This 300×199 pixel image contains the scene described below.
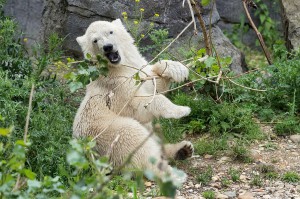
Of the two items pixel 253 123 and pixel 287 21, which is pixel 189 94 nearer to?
pixel 253 123

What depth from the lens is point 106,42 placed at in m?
5.34

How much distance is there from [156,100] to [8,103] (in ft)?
4.10

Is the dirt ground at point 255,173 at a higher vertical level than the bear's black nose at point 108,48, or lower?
lower

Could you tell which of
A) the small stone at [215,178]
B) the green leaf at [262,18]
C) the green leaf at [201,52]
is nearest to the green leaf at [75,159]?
the small stone at [215,178]

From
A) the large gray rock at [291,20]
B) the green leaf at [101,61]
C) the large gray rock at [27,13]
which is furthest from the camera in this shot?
the large gray rock at [27,13]

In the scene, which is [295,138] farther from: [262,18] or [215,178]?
[262,18]

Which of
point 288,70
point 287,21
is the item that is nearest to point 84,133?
point 288,70

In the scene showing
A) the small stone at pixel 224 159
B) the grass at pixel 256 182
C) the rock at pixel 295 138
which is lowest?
the grass at pixel 256 182

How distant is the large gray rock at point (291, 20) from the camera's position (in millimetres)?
7965

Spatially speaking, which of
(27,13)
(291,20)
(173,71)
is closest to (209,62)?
(173,71)

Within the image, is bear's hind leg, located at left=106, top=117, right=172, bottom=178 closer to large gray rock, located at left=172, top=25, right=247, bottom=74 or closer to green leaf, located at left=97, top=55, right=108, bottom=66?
green leaf, located at left=97, top=55, right=108, bottom=66

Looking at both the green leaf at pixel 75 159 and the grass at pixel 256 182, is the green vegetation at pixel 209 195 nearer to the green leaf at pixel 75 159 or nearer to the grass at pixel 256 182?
the grass at pixel 256 182

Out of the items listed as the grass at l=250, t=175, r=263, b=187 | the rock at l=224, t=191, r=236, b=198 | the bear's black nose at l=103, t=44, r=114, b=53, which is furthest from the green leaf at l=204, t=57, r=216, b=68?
the rock at l=224, t=191, r=236, b=198

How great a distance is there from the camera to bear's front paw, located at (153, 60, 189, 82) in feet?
18.2
